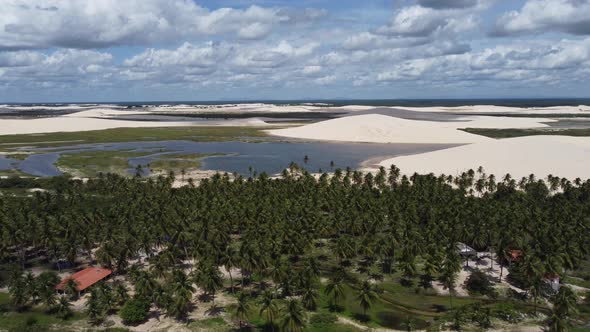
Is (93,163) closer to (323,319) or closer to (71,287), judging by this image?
(71,287)

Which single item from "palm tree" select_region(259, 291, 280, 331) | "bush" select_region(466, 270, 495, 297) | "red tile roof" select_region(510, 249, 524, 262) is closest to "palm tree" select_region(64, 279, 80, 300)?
"palm tree" select_region(259, 291, 280, 331)

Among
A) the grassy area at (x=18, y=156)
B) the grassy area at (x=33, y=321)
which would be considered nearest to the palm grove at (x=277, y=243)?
the grassy area at (x=33, y=321)

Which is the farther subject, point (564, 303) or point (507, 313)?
point (507, 313)

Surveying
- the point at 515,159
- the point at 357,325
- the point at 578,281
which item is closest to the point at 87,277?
the point at 357,325

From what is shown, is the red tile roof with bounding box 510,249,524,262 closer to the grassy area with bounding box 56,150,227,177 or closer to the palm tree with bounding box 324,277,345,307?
the palm tree with bounding box 324,277,345,307

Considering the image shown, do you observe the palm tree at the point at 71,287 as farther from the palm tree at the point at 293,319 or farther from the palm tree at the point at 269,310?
the palm tree at the point at 293,319
